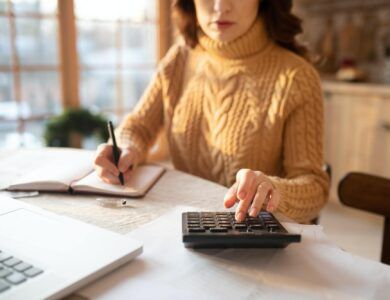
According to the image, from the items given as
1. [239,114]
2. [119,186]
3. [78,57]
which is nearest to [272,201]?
[119,186]

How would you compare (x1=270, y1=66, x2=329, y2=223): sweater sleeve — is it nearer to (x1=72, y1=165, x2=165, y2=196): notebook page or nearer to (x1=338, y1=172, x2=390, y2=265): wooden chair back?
(x1=338, y1=172, x2=390, y2=265): wooden chair back

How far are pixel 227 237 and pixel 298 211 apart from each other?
0.32 m

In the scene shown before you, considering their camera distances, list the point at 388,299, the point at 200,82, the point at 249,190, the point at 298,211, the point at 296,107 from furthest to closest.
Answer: the point at 200,82 < the point at 296,107 < the point at 298,211 < the point at 249,190 < the point at 388,299

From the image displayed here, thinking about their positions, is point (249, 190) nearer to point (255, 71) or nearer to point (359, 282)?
point (359, 282)

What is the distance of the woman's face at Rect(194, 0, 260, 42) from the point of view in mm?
927

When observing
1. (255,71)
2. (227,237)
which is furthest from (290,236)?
(255,71)

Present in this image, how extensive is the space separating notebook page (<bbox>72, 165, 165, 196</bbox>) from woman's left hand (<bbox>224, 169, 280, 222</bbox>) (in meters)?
0.21

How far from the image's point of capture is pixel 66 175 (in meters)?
0.78

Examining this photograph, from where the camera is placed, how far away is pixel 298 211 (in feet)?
2.57

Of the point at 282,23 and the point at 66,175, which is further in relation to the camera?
the point at 282,23

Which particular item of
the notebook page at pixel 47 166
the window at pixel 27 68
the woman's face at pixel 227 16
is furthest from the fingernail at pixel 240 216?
the window at pixel 27 68

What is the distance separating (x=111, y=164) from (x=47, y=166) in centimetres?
15

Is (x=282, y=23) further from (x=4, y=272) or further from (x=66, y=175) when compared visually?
(x=4, y=272)

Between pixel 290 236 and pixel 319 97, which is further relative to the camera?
pixel 319 97
